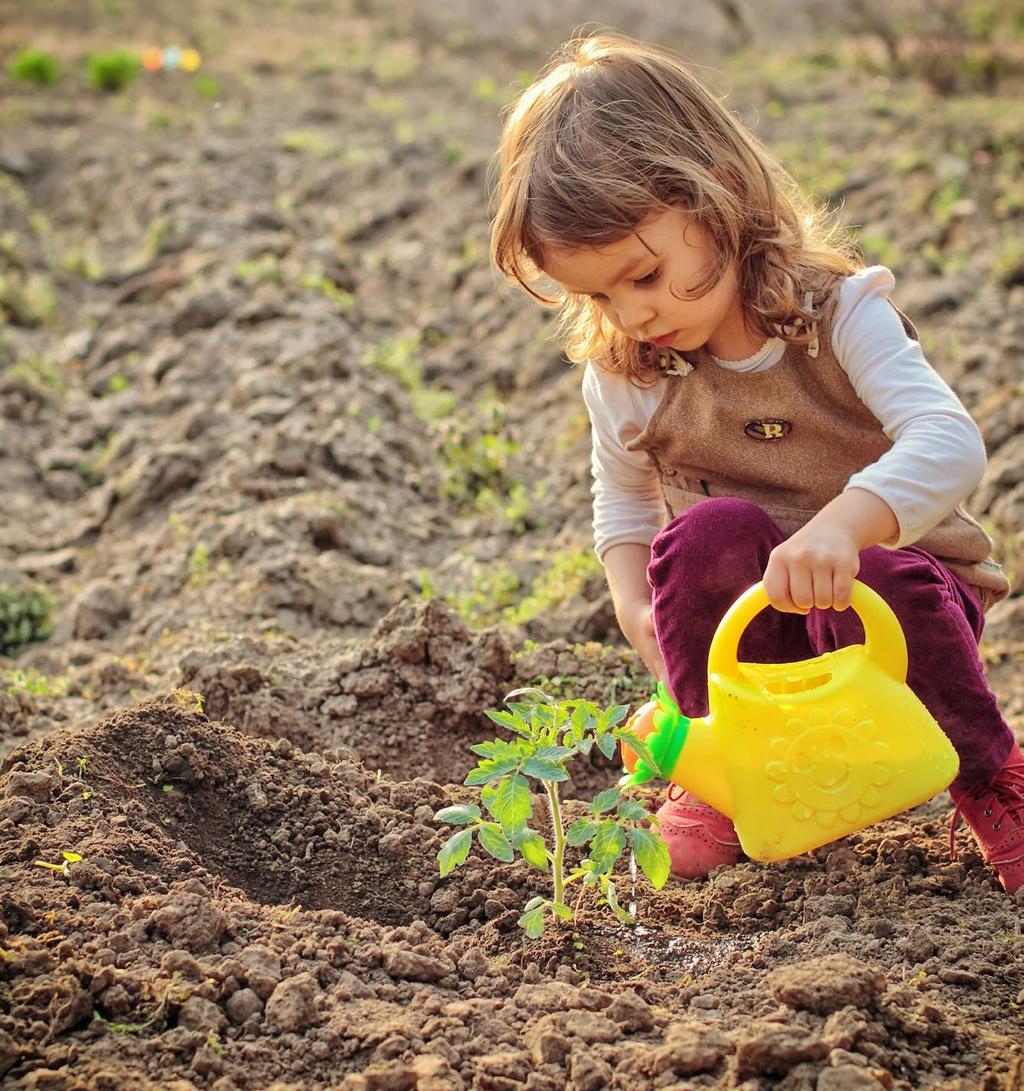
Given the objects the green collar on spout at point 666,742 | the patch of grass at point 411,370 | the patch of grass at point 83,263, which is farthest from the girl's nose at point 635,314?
the patch of grass at point 83,263

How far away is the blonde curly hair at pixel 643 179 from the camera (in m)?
2.14

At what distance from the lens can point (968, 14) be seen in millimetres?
10430

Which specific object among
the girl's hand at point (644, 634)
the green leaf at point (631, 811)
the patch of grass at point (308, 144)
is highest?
the green leaf at point (631, 811)

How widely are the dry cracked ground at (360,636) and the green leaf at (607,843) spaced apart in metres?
0.15

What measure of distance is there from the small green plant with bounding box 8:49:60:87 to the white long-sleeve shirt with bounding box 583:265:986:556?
7.84 meters

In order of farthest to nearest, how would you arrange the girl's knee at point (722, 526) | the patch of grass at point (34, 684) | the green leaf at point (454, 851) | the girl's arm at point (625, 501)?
the patch of grass at point (34, 684) → the girl's arm at point (625, 501) → the girl's knee at point (722, 526) → the green leaf at point (454, 851)

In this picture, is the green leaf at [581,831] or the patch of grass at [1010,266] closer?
the green leaf at [581,831]

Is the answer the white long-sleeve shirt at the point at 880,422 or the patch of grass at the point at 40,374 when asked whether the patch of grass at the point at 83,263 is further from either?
the white long-sleeve shirt at the point at 880,422

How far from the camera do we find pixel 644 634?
2.48 meters

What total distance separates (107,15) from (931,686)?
37.5 ft

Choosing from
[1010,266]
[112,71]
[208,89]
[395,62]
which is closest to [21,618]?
[1010,266]

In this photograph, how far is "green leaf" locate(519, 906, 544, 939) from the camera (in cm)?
195

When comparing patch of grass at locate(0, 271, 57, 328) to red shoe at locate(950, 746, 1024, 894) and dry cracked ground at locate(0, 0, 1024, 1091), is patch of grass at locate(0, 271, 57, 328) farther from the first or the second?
red shoe at locate(950, 746, 1024, 894)

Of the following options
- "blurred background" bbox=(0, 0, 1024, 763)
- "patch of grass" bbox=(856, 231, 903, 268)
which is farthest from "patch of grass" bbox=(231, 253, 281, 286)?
"patch of grass" bbox=(856, 231, 903, 268)
